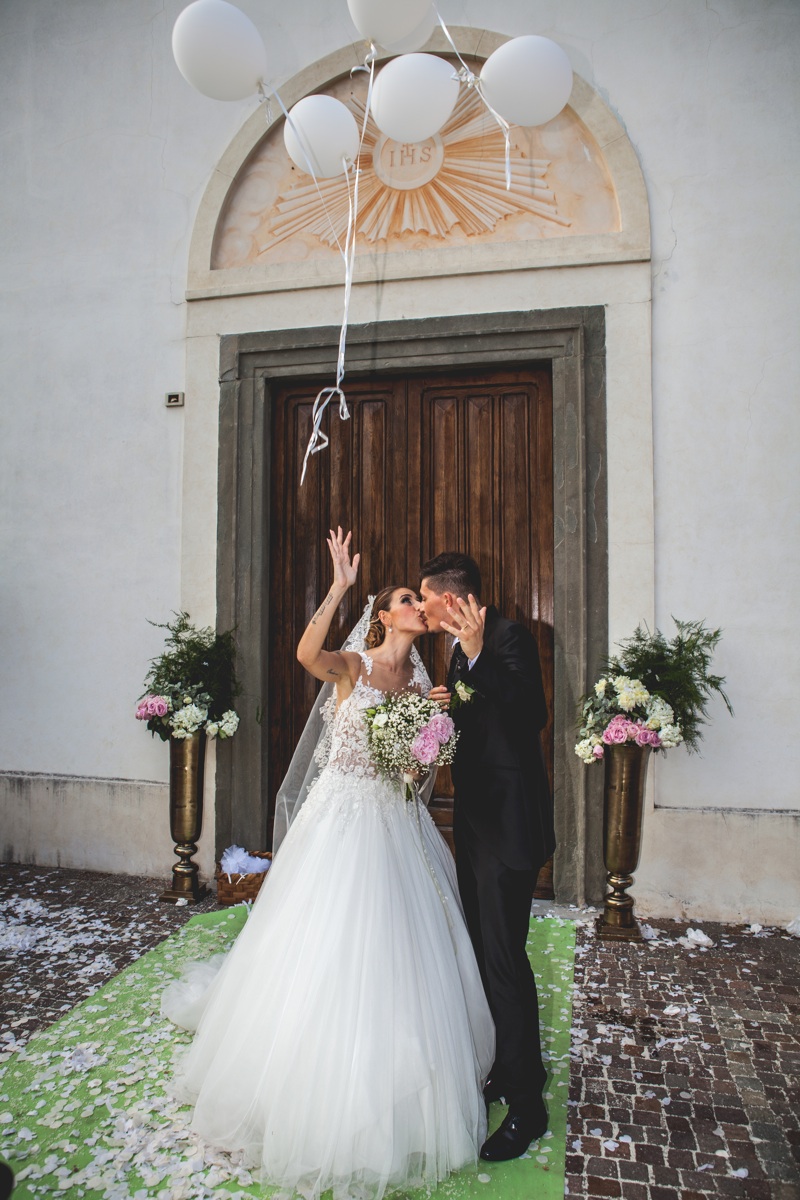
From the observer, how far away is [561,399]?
5.36 metres

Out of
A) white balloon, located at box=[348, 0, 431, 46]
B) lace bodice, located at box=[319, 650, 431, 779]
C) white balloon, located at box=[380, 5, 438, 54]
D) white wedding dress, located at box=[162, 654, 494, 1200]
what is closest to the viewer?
white wedding dress, located at box=[162, 654, 494, 1200]

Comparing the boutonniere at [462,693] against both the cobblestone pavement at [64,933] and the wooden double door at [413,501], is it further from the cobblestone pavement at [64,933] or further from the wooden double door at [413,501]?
the wooden double door at [413,501]

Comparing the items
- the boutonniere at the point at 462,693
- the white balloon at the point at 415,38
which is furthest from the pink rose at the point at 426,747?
the white balloon at the point at 415,38

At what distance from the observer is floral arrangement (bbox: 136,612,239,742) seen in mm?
5309

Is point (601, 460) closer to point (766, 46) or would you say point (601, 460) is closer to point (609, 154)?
point (609, 154)

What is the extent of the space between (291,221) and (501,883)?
16.0 feet

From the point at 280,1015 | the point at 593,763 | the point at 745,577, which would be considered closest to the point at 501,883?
the point at 280,1015

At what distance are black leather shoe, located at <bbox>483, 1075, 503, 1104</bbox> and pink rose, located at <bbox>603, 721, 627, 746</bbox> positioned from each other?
208 centimetres

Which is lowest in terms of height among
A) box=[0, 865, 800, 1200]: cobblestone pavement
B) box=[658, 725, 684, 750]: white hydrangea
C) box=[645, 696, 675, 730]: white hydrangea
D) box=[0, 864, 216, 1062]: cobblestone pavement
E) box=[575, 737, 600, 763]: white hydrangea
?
box=[0, 864, 216, 1062]: cobblestone pavement

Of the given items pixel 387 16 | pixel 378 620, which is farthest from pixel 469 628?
pixel 387 16

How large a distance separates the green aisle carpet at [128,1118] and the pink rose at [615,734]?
1.25 meters

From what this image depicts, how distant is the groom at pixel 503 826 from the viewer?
110 inches

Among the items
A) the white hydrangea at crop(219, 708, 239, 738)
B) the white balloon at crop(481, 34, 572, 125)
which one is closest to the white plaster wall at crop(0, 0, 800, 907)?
the white hydrangea at crop(219, 708, 239, 738)

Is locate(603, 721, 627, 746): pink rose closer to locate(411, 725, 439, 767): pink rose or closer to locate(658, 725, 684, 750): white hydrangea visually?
locate(658, 725, 684, 750): white hydrangea
